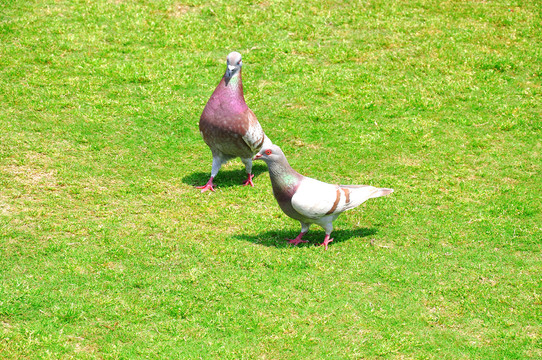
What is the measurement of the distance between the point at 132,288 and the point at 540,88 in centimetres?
974

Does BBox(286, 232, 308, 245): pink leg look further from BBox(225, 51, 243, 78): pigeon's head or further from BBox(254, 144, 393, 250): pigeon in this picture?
BBox(225, 51, 243, 78): pigeon's head

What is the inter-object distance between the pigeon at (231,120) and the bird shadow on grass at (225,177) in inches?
27.5

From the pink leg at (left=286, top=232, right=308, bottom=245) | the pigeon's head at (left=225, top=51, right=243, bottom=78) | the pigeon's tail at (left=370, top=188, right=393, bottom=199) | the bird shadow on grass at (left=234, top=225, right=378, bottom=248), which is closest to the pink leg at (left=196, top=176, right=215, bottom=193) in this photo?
the bird shadow on grass at (left=234, top=225, right=378, bottom=248)

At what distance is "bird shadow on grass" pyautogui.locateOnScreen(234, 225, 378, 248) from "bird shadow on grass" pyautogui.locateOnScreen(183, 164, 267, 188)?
1.71 metres

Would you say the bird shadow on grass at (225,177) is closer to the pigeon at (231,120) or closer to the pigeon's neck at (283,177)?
the pigeon at (231,120)

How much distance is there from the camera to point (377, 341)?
6.54 metres

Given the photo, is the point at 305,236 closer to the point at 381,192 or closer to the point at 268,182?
the point at 381,192

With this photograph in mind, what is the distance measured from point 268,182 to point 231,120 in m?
1.35

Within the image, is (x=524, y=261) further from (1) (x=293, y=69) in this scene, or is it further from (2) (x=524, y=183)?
(1) (x=293, y=69)

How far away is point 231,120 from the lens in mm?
9227

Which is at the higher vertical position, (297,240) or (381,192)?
(381,192)

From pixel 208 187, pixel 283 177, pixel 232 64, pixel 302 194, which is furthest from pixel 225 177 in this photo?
pixel 302 194

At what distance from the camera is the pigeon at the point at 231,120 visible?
924cm

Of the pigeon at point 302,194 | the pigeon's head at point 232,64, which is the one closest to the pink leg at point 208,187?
the pigeon's head at point 232,64
